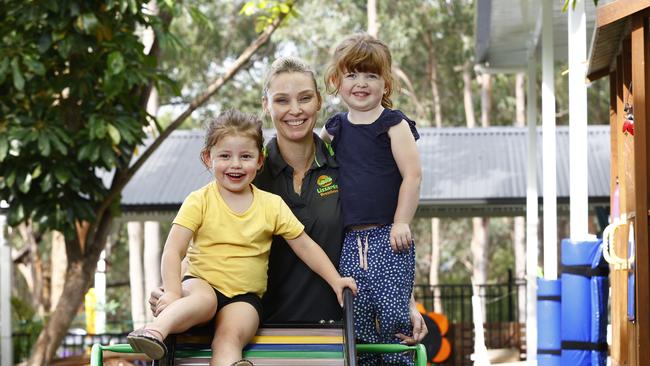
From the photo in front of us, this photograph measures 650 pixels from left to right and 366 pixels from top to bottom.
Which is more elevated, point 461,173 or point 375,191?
point 461,173

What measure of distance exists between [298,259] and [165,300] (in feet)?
1.86

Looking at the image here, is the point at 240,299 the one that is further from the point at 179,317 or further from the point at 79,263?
the point at 79,263

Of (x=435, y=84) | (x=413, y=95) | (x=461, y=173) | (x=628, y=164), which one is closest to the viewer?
(x=628, y=164)

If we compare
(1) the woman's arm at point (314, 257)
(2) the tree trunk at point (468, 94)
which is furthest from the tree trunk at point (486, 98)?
(1) the woman's arm at point (314, 257)

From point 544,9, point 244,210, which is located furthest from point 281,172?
point 544,9

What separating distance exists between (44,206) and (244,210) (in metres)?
7.55

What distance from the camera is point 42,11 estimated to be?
34.9 ft

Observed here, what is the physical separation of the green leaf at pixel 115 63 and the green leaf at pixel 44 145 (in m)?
0.81

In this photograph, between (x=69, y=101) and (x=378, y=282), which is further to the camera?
(x=69, y=101)

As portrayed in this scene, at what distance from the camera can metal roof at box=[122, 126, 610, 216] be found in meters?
17.4

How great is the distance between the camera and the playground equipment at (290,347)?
151 inches

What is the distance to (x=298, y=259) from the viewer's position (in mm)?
4219

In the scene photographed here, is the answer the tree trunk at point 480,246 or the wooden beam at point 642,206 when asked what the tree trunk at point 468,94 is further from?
the wooden beam at point 642,206

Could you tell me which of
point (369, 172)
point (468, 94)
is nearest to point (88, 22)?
point (369, 172)
